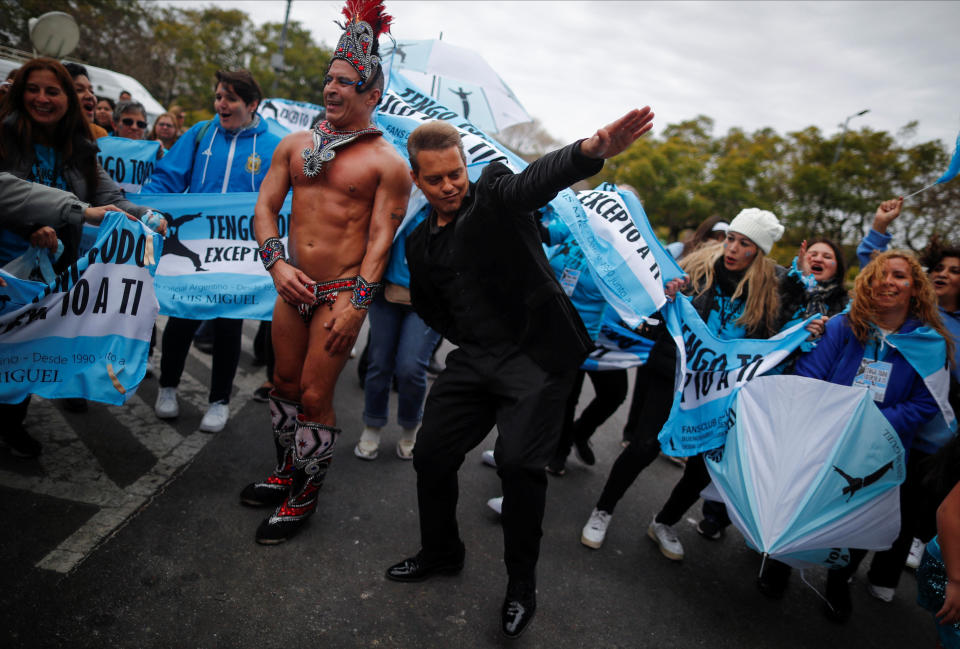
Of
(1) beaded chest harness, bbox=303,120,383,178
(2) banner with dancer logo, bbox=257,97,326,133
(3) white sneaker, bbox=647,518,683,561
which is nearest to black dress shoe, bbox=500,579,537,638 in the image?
(3) white sneaker, bbox=647,518,683,561

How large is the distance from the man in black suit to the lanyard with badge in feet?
5.29

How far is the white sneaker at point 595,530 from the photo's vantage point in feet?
10.4

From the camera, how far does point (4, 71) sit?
805 centimetres

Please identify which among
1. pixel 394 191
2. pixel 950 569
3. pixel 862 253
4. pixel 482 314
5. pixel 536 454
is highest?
pixel 862 253

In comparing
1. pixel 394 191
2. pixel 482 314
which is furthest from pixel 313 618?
pixel 394 191

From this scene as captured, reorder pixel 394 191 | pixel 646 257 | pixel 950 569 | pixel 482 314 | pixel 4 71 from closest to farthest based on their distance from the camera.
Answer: pixel 950 569 < pixel 482 314 < pixel 394 191 < pixel 646 257 < pixel 4 71

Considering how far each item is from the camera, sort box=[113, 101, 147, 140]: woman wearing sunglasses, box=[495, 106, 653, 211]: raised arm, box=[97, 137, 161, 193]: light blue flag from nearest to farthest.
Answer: box=[495, 106, 653, 211]: raised arm, box=[97, 137, 161, 193]: light blue flag, box=[113, 101, 147, 140]: woman wearing sunglasses

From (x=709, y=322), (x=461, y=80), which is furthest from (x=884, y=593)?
(x=461, y=80)

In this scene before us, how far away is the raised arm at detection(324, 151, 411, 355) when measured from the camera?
2.65 metres

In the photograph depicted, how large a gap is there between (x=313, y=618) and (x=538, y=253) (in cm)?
174

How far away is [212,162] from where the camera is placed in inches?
148

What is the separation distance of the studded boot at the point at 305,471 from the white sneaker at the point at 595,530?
1.52 m

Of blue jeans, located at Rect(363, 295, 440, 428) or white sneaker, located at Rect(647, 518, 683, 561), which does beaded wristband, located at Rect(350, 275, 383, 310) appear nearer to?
blue jeans, located at Rect(363, 295, 440, 428)

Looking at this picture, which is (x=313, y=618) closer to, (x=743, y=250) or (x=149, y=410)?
(x=149, y=410)
